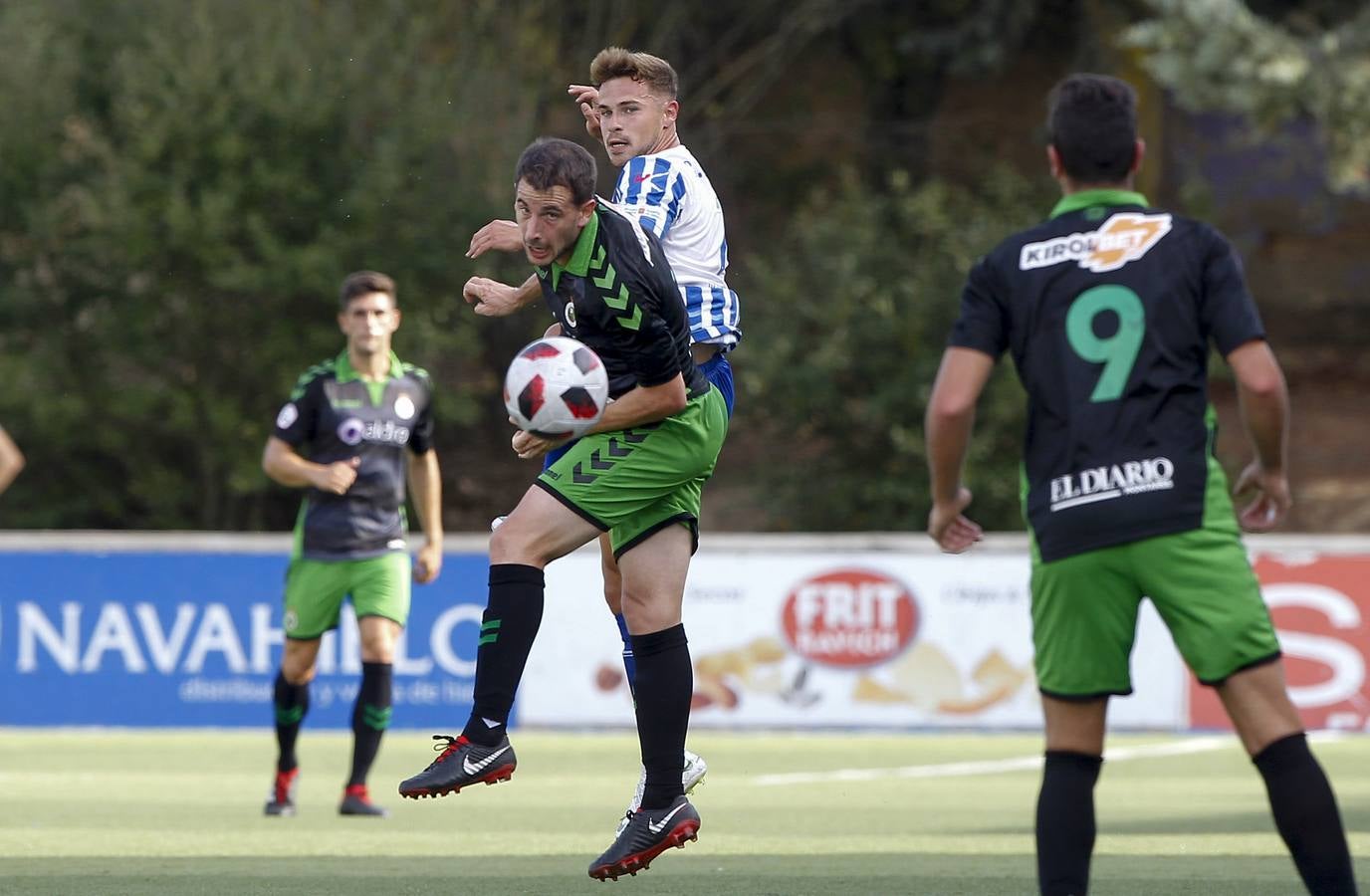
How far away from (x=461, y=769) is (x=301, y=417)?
5.21 metres

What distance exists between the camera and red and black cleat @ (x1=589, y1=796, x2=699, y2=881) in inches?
245

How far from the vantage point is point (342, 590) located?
10836 millimetres

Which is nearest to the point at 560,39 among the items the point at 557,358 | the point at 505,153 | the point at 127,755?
the point at 505,153

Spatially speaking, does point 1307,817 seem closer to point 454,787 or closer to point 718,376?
point 454,787

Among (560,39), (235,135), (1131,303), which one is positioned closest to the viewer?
(1131,303)

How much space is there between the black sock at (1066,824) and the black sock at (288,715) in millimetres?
6072

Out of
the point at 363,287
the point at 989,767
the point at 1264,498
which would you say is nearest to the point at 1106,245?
the point at 1264,498

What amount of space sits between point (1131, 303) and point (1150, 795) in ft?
24.5

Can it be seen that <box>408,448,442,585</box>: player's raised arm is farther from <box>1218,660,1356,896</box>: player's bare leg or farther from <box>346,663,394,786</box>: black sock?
<box>1218,660,1356,896</box>: player's bare leg

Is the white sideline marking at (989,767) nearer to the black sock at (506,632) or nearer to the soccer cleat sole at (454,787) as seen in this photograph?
the black sock at (506,632)

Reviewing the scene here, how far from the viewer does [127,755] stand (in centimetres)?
1487

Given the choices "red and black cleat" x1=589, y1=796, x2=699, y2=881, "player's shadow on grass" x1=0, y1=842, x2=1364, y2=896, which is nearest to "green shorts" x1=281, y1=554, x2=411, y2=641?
"player's shadow on grass" x1=0, y1=842, x2=1364, y2=896

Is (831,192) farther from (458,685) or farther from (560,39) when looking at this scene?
(458,685)

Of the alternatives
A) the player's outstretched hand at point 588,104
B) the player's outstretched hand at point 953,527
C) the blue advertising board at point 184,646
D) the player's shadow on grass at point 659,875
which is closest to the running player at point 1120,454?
the player's outstretched hand at point 953,527
